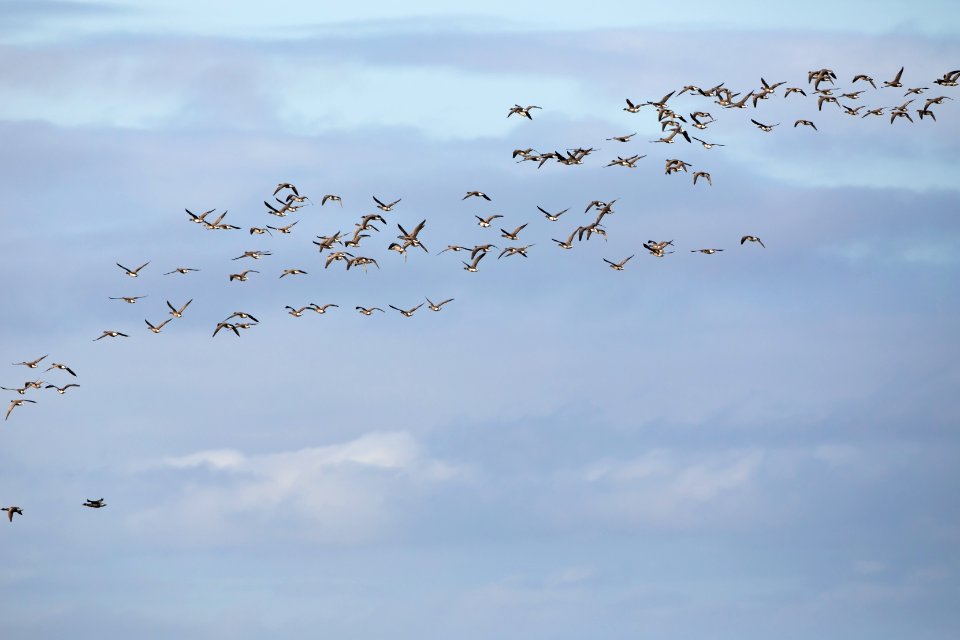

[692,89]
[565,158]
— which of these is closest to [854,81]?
[692,89]

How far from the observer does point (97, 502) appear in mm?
106312

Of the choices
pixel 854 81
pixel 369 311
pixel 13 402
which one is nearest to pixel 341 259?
pixel 369 311

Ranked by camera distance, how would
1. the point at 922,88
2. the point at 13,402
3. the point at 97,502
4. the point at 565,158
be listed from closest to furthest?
the point at 97,502 < the point at 922,88 < the point at 565,158 < the point at 13,402

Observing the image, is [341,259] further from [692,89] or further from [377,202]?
[692,89]

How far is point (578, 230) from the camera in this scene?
132000 mm

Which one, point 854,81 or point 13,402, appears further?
point 13,402

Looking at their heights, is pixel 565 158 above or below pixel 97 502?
above

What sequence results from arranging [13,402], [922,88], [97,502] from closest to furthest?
[97,502]
[922,88]
[13,402]

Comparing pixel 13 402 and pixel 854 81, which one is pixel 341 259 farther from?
pixel 854 81

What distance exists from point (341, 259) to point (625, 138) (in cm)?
2806

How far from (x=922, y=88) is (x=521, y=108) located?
3101 centimetres

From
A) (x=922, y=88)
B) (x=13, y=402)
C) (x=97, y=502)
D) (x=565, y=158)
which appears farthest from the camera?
(x=13, y=402)

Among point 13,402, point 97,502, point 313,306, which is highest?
point 313,306

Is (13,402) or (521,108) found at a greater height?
(521,108)
